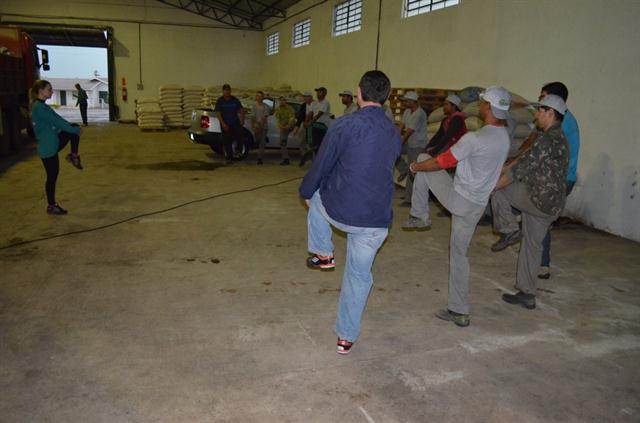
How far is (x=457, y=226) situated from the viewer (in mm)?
3750

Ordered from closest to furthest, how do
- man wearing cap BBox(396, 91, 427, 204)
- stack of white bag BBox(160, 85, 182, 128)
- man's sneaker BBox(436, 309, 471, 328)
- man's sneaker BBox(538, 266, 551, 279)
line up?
man's sneaker BBox(436, 309, 471, 328), man's sneaker BBox(538, 266, 551, 279), man wearing cap BBox(396, 91, 427, 204), stack of white bag BBox(160, 85, 182, 128)

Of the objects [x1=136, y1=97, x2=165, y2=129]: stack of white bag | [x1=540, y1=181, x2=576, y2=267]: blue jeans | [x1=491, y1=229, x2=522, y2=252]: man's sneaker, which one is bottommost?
[x1=540, y1=181, x2=576, y2=267]: blue jeans

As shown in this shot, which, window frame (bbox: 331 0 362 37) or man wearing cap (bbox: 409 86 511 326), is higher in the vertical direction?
window frame (bbox: 331 0 362 37)

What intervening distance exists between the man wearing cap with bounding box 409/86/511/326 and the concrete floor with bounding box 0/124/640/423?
0.51 meters

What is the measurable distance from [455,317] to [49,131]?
5498 millimetres

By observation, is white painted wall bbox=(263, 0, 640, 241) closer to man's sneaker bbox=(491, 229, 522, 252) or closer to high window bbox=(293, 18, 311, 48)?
man's sneaker bbox=(491, 229, 522, 252)

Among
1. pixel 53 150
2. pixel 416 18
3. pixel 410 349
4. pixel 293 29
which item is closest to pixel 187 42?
pixel 293 29

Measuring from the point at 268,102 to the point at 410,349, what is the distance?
35.0 ft

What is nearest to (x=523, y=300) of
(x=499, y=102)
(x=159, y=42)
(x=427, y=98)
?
(x=499, y=102)

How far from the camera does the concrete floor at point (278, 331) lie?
112 inches

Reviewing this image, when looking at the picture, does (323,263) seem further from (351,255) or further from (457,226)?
(457,226)

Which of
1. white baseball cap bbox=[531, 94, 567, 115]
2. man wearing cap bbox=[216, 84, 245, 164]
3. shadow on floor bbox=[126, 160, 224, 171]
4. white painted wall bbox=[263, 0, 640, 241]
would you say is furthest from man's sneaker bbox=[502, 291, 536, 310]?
man wearing cap bbox=[216, 84, 245, 164]

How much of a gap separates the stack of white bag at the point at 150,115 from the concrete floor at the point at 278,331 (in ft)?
43.2

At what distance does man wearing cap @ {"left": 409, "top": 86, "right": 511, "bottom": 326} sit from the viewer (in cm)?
355
